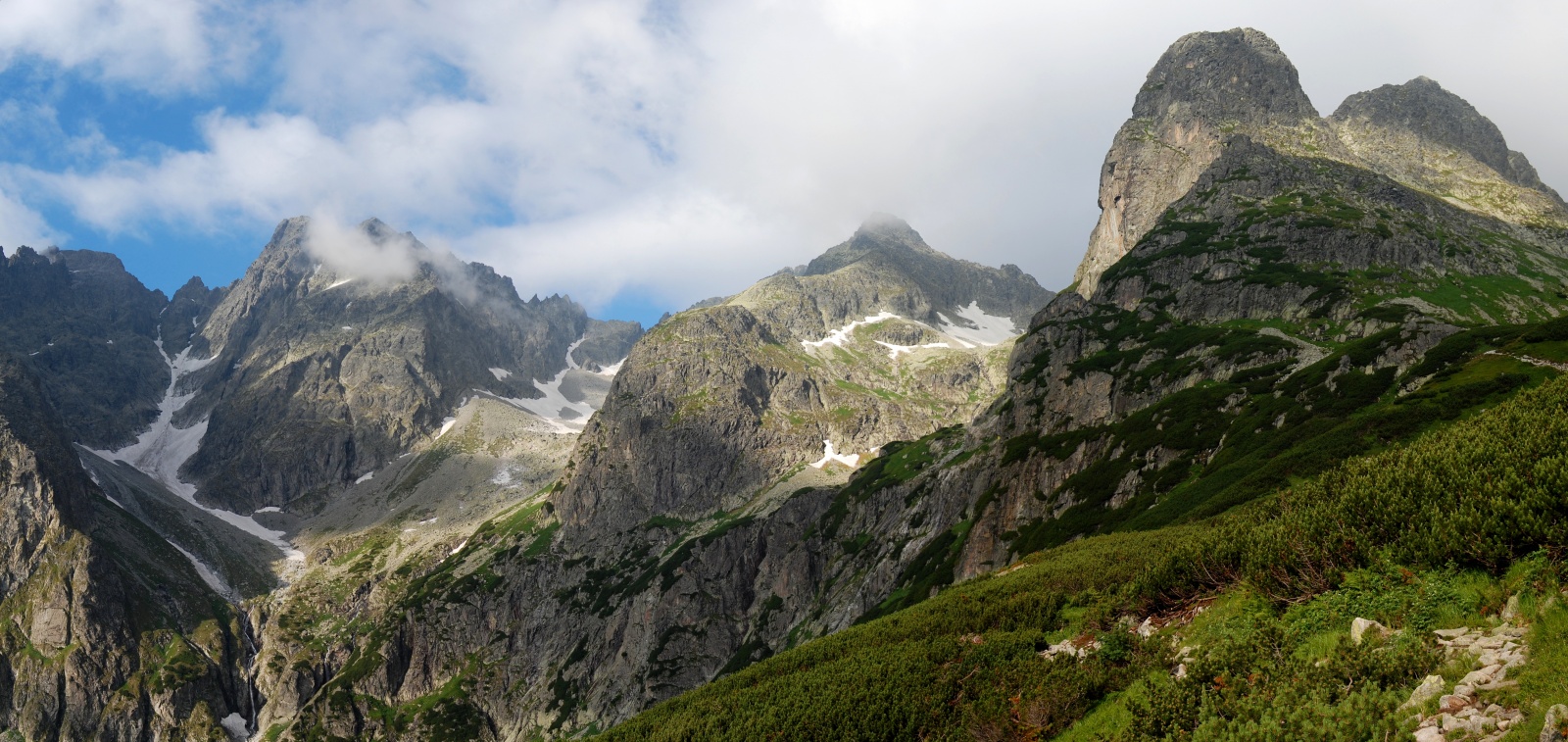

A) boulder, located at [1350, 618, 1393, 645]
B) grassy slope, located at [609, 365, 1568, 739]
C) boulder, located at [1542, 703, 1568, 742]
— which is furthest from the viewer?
boulder, located at [1350, 618, 1393, 645]

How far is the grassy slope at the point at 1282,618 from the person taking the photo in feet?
61.0

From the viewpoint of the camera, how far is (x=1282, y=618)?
78.3 feet

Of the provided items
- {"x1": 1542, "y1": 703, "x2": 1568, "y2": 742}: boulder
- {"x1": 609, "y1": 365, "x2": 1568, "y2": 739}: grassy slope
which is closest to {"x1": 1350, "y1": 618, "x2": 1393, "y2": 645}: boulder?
{"x1": 609, "y1": 365, "x2": 1568, "y2": 739}: grassy slope

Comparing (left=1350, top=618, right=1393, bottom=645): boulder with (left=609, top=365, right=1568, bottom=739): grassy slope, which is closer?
(left=609, top=365, right=1568, bottom=739): grassy slope

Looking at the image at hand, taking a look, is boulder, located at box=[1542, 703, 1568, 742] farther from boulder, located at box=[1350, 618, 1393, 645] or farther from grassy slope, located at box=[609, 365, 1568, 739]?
boulder, located at box=[1350, 618, 1393, 645]

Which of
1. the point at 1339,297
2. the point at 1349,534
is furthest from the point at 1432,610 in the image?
the point at 1339,297

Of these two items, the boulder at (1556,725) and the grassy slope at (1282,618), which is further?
the grassy slope at (1282,618)

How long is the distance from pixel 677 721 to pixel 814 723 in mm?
12337

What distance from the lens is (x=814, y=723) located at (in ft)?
114

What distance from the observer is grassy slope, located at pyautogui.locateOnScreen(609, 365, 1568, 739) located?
61.0ft

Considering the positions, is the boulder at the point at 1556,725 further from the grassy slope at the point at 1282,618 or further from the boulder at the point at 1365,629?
the boulder at the point at 1365,629

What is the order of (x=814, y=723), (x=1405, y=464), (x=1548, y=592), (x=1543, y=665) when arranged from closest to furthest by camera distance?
(x=1543, y=665) → (x=1548, y=592) → (x=1405, y=464) → (x=814, y=723)

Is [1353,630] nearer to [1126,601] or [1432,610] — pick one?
[1432,610]

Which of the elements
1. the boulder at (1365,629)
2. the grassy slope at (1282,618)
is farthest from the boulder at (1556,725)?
the boulder at (1365,629)
